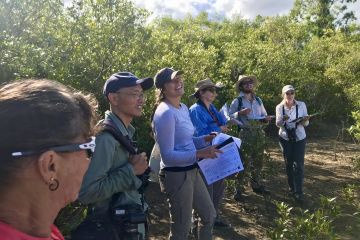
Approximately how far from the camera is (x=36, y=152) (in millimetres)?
1139

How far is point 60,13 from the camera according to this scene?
607 cm

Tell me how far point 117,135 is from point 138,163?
0.19m

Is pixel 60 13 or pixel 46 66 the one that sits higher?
pixel 60 13

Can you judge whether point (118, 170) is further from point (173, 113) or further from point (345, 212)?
point (345, 212)

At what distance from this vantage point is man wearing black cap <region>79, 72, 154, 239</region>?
2.34 metres

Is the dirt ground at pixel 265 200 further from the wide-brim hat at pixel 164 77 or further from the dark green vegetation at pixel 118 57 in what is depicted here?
the wide-brim hat at pixel 164 77

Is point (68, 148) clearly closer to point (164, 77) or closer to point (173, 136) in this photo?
point (173, 136)

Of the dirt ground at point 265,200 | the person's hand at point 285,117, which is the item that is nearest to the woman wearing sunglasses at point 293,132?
the person's hand at point 285,117

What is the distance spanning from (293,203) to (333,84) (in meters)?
8.96

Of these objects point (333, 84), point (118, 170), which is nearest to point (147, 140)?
point (118, 170)

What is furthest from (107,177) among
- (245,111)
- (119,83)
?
(245,111)

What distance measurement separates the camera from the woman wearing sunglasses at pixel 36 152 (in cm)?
112

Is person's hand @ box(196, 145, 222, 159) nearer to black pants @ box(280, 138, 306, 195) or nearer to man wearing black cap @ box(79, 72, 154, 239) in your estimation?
man wearing black cap @ box(79, 72, 154, 239)

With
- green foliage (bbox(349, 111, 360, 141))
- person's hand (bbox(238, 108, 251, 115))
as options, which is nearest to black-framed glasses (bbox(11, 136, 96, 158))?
person's hand (bbox(238, 108, 251, 115))
